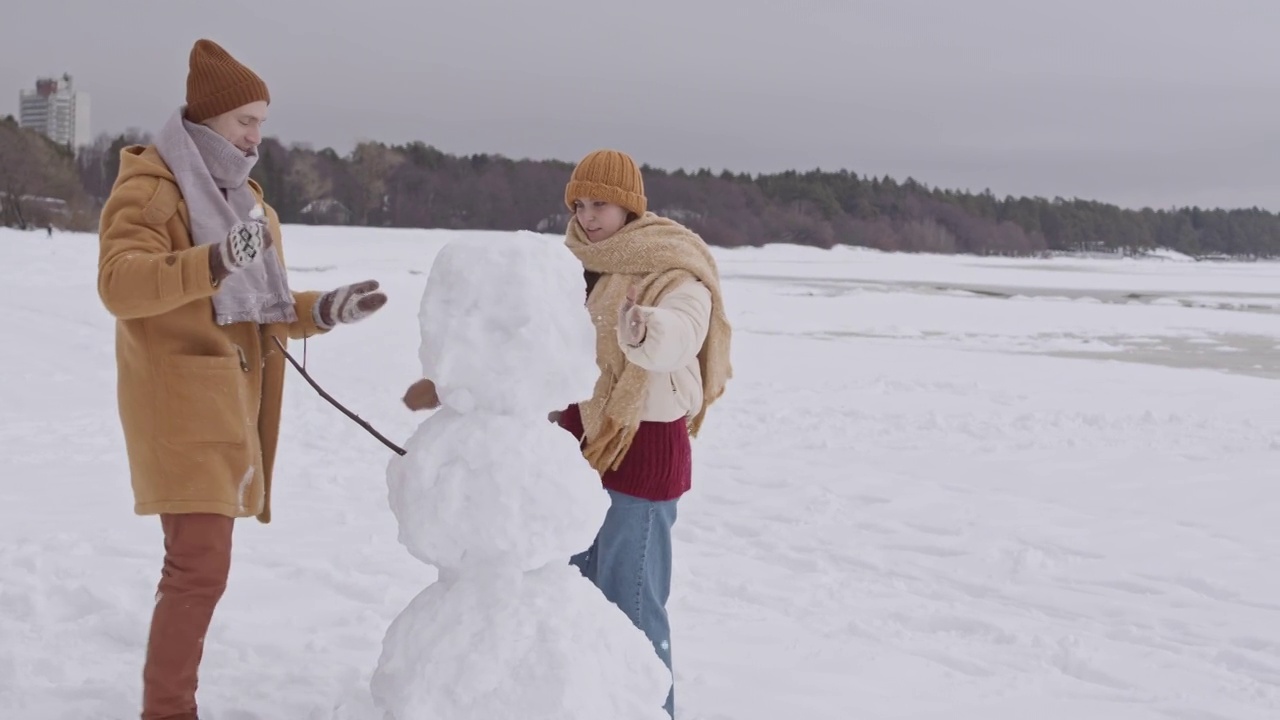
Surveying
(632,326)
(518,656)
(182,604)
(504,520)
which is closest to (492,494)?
(504,520)

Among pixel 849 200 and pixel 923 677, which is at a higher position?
pixel 849 200

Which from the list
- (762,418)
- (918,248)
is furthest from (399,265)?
(918,248)

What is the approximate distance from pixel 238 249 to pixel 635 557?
124 cm

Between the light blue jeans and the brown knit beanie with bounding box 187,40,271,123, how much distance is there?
1352 millimetres

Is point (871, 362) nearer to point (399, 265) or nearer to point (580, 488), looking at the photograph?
point (580, 488)

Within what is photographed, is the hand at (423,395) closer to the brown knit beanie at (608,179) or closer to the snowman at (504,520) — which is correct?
the snowman at (504,520)

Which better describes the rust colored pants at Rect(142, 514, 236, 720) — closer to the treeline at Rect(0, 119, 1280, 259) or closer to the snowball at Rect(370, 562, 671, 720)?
the snowball at Rect(370, 562, 671, 720)

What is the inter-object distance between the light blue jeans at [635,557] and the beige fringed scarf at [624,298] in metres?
0.15

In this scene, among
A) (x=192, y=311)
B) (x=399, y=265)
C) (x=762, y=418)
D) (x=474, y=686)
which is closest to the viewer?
(x=474, y=686)

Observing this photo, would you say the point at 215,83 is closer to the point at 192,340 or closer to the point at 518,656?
the point at 192,340

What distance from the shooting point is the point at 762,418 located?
853 cm

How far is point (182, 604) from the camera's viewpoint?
8.49ft

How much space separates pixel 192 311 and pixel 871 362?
34.8 feet

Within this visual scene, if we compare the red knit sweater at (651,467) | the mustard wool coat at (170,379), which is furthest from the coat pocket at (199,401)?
the red knit sweater at (651,467)
